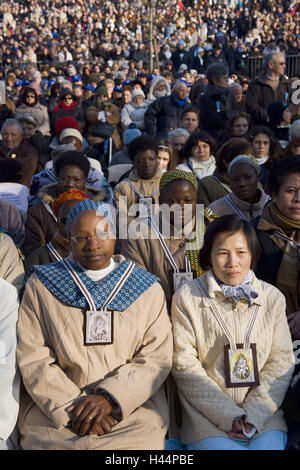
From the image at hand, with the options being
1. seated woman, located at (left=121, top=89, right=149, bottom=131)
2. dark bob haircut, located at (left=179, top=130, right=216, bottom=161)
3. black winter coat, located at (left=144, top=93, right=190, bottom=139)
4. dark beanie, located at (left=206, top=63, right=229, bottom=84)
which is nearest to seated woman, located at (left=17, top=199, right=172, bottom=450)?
dark bob haircut, located at (left=179, top=130, right=216, bottom=161)

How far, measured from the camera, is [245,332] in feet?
11.2

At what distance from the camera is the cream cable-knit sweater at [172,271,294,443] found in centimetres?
330

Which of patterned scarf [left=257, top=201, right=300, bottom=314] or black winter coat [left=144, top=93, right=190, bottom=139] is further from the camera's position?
black winter coat [left=144, top=93, right=190, bottom=139]

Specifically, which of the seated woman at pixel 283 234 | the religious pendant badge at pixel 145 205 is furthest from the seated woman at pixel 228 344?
the religious pendant badge at pixel 145 205

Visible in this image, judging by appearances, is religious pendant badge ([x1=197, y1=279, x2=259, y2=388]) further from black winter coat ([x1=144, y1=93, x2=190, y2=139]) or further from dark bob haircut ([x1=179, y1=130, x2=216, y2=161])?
black winter coat ([x1=144, y1=93, x2=190, y2=139])

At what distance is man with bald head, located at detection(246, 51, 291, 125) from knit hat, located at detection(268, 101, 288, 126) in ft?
1.02

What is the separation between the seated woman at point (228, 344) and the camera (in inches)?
130

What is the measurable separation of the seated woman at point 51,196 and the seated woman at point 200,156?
122cm

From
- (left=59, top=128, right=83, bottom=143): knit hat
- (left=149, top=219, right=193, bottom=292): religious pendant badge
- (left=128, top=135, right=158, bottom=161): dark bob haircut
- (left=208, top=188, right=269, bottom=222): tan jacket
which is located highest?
(left=59, top=128, right=83, bottom=143): knit hat

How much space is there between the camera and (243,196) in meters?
5.12

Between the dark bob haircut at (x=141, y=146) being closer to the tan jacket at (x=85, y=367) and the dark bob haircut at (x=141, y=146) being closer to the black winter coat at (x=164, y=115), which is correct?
the tan jacket at (x=85, y=367)

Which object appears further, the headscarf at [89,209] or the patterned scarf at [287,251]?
the patterned scarf at [287,251]

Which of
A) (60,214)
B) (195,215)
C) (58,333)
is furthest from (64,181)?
(58,333)
